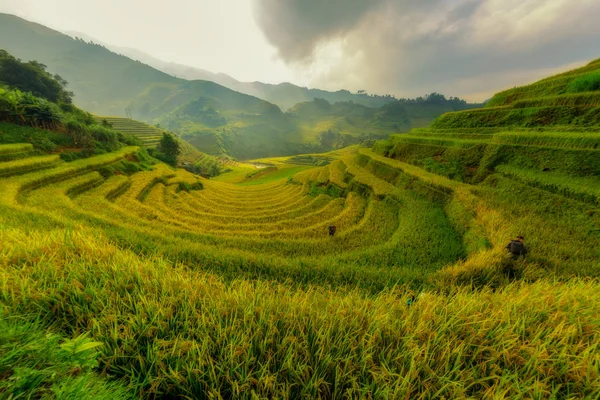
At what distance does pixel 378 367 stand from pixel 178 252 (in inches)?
230

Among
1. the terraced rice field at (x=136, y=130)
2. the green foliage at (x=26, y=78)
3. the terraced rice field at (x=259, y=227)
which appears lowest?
the terraced rice field at (x=259, y=227)

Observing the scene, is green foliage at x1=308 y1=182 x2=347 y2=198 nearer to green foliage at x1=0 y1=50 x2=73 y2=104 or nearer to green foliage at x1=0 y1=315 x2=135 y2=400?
green foliage at x1=0 y1=315 x2=135 y2=400

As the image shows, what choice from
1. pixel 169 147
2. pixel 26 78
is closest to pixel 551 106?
pixel 169 147

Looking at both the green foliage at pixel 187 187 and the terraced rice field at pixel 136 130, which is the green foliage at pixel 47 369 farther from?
the terraced rice field at pixel 136 130

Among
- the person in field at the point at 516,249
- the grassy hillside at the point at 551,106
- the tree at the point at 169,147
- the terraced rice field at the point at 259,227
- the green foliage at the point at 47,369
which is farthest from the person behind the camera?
the tree at the point at 169,147

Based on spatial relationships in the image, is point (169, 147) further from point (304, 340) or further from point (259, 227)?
point (304, 340)

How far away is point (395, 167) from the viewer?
55.8 ft

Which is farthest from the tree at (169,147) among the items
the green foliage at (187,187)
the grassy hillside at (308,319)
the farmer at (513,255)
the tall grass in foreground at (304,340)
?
the farmer at (513,255)

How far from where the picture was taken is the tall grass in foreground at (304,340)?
2.00m

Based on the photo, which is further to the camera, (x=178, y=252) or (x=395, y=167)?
(x=395, y=167)

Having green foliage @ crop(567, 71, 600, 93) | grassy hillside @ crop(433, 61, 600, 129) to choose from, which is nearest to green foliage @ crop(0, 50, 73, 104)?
grassy hillside @ crop(433, 61, 600, 129)

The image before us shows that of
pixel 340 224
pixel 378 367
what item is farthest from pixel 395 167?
pixel 378 367

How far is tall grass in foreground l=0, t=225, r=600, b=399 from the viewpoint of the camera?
2002 millimetres

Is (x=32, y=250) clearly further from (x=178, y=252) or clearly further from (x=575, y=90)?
(x=575, y=90)
